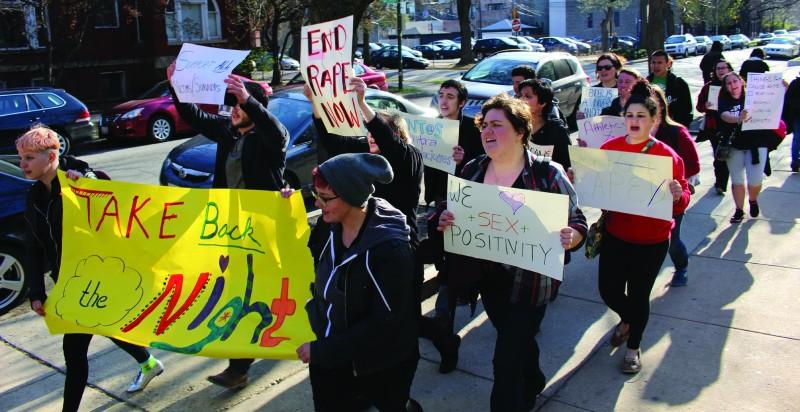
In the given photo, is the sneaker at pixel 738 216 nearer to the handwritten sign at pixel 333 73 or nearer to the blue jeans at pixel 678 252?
the blue jeans at pixel 678 252

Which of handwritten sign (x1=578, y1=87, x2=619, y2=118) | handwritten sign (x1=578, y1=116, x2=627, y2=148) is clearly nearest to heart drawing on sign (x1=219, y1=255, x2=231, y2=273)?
handwritten sign (x1=578, y1=116, x2=627, y2=148)

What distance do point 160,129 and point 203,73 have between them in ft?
43.8

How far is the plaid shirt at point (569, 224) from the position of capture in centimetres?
347

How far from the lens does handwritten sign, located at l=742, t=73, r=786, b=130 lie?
7340 millimetres

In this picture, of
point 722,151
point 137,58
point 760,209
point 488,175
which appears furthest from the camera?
point 137,58

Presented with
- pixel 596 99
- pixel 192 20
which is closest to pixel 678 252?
pixel 596 99

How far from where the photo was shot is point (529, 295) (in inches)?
136

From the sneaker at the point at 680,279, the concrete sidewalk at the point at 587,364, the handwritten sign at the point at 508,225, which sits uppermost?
the handwritten sign at the point at 508,225

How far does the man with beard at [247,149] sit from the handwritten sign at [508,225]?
1205 mm

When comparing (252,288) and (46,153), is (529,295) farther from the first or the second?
(46,153)

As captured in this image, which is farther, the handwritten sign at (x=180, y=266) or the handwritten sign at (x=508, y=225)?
the handwritten sign at (x=180, y=266)

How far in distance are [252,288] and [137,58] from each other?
26.3 meters

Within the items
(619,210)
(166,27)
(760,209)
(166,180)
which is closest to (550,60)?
(760,209)

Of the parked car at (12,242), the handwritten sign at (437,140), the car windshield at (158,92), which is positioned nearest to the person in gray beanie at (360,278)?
the handwritten sign at (437,140)
